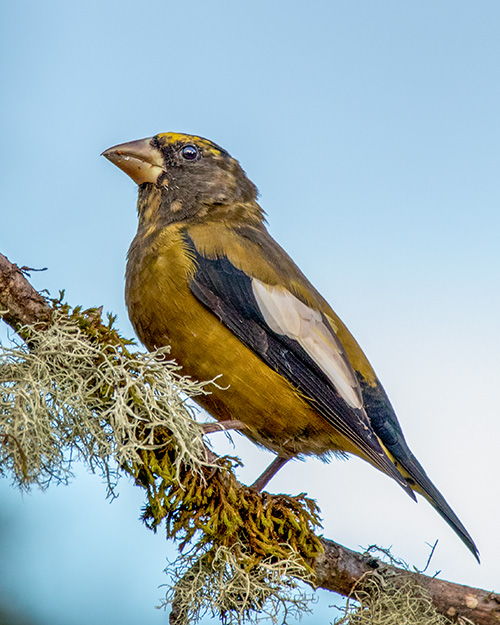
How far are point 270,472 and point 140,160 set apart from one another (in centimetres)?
166

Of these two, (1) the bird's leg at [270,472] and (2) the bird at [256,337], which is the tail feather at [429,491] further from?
(1) the bird's leg at [270,472]

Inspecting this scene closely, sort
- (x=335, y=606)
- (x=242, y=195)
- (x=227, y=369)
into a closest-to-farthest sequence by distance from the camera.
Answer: (x=335, y=606) → (x=227, y=369) → (x=242, y=195)

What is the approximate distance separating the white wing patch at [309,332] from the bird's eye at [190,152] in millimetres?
967

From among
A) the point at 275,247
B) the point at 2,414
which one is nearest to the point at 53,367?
the point at 2,414

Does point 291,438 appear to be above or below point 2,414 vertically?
above

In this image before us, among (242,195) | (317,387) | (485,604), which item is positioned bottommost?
(485,604)

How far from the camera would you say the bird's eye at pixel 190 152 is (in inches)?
148

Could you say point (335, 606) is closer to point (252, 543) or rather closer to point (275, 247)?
point (252, 543)

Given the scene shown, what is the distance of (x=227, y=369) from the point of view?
2846 millimetres

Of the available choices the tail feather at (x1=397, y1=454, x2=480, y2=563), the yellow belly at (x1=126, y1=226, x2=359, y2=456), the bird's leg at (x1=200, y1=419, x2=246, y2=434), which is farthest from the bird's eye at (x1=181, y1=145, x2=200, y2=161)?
the tail feather at (x1=397, y1=454, x2=480, y2=563)

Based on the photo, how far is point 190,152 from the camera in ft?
12.4

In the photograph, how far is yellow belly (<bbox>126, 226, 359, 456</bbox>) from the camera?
9.37 feet

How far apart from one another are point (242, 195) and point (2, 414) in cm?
210

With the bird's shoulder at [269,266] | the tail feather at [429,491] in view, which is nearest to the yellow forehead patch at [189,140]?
the bird's shoulder at [269,266]
